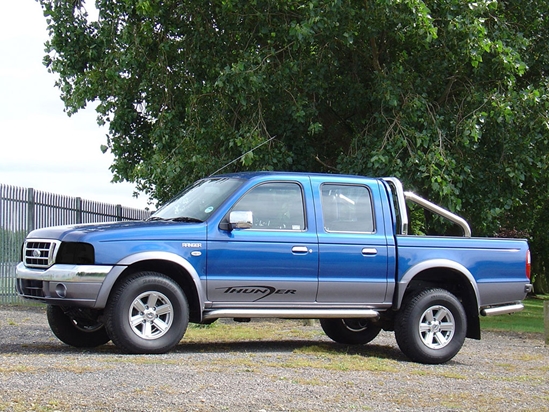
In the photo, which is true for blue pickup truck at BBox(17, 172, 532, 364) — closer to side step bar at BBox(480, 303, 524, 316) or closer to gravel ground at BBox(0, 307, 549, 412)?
side step bar at BBox(480, 303, 524, 316)

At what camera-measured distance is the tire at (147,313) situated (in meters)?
9.56

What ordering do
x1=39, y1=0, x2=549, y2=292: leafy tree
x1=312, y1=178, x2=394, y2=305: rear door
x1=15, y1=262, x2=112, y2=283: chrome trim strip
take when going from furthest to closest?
x1=39, y1=0, x2=549, y2=292: leafy tree
x1=312, y1=178, x2=394, y2=305: rear door
x1=15, y1=262, x2=112, y2=283: chrome trim strip

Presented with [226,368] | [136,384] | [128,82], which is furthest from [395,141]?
[136,384]

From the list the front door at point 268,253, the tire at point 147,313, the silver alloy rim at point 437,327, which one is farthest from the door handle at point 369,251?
the tire at point 147,313

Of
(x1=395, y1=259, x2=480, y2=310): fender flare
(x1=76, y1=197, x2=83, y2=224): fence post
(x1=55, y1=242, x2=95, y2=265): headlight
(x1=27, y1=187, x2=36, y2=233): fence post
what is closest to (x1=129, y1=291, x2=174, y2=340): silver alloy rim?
(x1=55, y1=242, x2=95, y2=265): headlight

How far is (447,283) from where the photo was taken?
11500 mm

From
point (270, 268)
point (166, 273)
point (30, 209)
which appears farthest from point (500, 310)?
point (30, 209)

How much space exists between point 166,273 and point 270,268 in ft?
3.69

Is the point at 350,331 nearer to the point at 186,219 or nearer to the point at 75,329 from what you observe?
the point at 186,219

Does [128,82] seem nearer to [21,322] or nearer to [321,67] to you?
[321,67]

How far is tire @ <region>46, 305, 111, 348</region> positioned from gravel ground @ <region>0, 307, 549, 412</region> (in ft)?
0.50

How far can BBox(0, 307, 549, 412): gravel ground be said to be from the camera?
6980mm

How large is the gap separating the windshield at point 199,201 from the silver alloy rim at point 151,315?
1.00 meters

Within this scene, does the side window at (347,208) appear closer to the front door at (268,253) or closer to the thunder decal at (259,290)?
the front door at (268,253)
